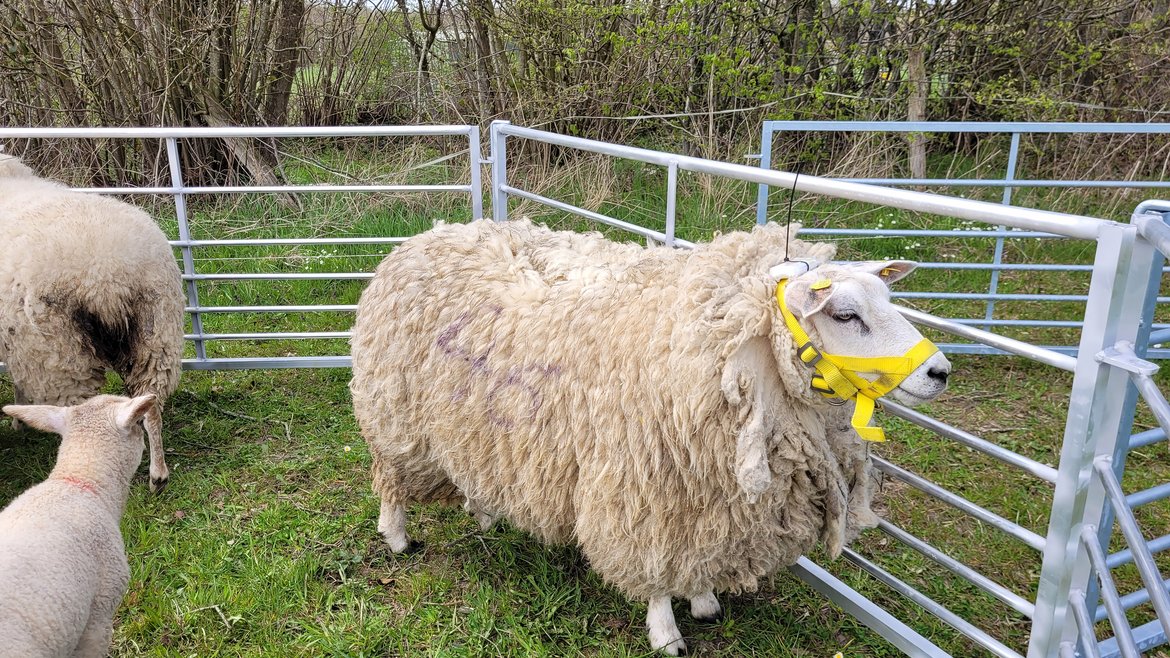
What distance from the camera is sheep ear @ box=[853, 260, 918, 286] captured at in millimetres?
2199

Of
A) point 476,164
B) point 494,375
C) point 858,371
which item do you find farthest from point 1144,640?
point 476,164

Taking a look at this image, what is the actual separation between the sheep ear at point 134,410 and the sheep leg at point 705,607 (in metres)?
2.03

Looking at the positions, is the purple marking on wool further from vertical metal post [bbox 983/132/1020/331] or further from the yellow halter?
vertical metal post [bbox 983/132/1020/331]

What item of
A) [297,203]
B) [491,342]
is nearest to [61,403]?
[491,342]

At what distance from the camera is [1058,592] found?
1943 mm

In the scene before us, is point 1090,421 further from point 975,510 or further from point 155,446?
point 155,446

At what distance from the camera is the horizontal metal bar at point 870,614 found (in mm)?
2485

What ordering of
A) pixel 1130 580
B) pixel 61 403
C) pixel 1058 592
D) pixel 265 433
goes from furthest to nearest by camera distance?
pixel 265 433, pixel 61 403, pixel 1130 580, pixel 1058 592

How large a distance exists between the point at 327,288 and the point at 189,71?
2.83 meters

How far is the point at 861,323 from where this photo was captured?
209cm

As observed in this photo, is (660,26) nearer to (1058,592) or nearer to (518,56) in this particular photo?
(518,56)

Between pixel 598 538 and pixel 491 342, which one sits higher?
pixel 491 342

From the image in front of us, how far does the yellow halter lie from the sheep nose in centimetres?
4

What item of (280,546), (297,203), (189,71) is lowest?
(280,546)
